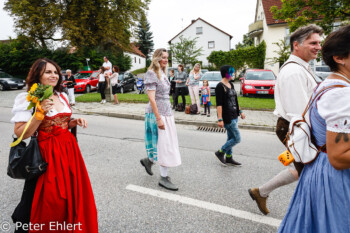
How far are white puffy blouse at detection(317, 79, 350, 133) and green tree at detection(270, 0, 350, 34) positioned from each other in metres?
10.9

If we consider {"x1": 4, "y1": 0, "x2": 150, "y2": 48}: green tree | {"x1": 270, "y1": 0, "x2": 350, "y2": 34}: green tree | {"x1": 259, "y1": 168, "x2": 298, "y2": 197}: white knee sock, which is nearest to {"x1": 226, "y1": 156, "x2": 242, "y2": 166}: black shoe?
{"x1": 259, "y1": 168, "x2": 298, "y2": 197}: white knee sock

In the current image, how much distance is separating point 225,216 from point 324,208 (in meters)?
1.54

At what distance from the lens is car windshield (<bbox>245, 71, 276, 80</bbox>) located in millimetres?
13951

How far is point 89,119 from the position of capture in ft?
29.0

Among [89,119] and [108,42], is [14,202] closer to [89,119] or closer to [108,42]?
[89,119]

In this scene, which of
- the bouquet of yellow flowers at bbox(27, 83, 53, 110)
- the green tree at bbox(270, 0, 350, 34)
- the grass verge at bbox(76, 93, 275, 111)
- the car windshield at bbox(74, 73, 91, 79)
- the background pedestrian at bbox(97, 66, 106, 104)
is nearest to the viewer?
the bouquet of yellow flowers at bbox(27, 83, 53, 110)

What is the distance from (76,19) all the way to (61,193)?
1025 inches

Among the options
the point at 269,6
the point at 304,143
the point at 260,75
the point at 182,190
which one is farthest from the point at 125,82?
the point at 269,6

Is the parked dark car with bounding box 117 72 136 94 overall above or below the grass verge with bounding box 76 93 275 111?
above

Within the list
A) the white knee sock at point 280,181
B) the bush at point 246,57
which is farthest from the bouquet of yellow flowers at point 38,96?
the bush at point 246,57

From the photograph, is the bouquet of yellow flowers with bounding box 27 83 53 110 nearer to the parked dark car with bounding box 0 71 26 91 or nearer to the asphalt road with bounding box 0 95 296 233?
the asphalt road with bounding box 0 95 296 233

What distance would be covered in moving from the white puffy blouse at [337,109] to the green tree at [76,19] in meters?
25.6

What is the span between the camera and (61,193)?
2057 millimetres

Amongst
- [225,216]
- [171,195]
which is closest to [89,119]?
[171,195]
